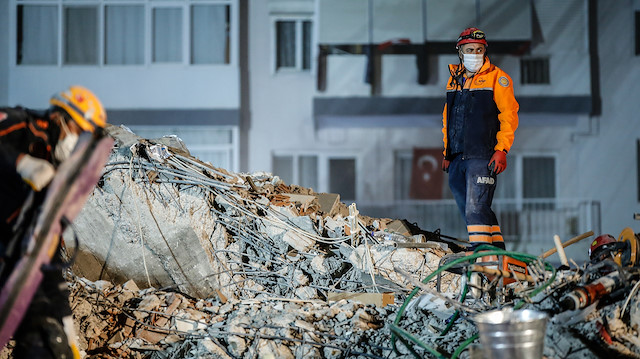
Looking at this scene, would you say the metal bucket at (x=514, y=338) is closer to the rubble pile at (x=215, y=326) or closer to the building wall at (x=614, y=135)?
the rubble pile at (x=215, y=326)

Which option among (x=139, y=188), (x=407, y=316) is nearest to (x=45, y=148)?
(x=139, y=188)

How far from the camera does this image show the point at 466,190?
4836 millimetres

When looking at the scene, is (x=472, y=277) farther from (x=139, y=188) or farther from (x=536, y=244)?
(x=536, y=244)

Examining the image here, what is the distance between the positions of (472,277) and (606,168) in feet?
35.6

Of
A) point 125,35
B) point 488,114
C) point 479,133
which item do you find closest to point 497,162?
point 479,133

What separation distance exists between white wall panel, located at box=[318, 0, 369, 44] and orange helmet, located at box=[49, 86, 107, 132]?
10.6 m

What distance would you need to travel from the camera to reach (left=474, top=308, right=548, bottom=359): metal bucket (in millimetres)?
2930

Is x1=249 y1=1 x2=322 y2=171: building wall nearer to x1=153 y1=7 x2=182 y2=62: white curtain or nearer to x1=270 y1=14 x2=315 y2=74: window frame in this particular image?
x1=270 y1=14 x2=315 y2=74: window frame

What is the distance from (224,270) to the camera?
499 centimetres

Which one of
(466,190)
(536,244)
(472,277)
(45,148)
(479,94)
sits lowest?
(536,244)

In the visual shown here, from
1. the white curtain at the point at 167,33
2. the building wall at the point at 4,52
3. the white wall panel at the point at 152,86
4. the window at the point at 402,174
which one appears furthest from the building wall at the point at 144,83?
the window at the point at 402,174

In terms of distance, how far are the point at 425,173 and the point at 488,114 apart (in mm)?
8676

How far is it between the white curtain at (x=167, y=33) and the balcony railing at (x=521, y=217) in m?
5.62

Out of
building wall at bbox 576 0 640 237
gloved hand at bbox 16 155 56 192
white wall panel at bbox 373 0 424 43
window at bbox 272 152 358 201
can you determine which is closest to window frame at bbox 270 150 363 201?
window at bbox 272 152 358 201
